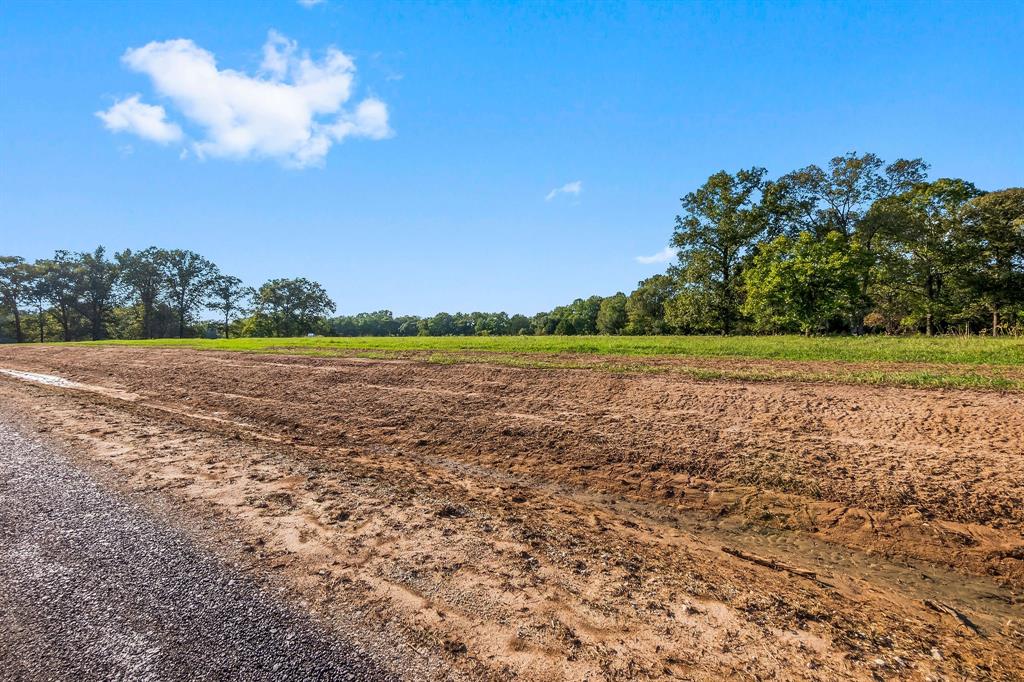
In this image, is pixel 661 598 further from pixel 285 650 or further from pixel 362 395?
pixel 362 395

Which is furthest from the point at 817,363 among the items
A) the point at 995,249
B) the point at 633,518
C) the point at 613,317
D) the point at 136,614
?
the point at 613,317

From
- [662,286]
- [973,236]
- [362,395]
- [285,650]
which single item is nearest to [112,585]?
[285,650]

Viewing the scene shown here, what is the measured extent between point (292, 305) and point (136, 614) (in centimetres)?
9660

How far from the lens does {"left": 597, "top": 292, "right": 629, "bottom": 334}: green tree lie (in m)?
81.8

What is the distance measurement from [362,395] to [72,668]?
942 centimetres

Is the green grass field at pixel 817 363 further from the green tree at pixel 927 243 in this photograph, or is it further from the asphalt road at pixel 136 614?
the green tree at pixel 927 243

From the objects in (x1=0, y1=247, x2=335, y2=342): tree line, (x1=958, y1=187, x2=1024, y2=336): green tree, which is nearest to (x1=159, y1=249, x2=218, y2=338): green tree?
(x1=0, y1=247, x2=335, y2=342): tree line

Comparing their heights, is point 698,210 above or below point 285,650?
above

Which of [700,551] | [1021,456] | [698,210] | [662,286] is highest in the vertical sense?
[698,210]

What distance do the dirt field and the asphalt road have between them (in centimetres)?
30

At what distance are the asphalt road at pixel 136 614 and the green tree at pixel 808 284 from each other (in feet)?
117

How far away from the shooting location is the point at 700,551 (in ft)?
15.2

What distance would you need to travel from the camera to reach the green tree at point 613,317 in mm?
81812

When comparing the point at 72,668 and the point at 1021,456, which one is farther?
the point at 1021,456
